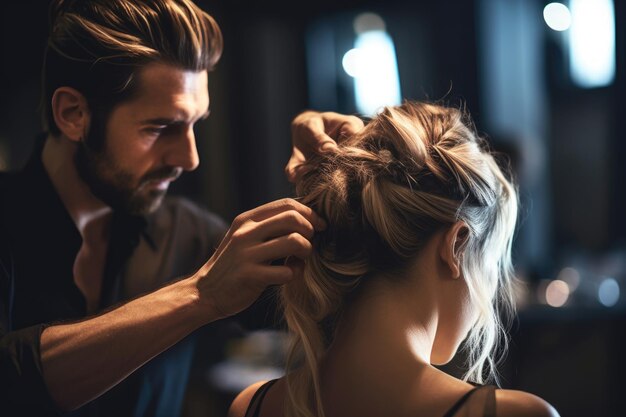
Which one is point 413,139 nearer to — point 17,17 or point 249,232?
point 249,232

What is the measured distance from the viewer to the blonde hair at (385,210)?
128 centimetres

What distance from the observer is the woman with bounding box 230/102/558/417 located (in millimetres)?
1258

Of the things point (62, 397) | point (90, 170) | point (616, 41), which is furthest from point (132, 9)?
point (616, 41)

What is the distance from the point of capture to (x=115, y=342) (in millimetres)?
1285

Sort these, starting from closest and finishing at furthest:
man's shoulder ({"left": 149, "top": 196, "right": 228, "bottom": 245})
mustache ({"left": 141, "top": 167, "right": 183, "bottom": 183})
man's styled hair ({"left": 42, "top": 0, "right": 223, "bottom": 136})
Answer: man's styled hair ({"left": 42, "top": 0, "right": 223, "bottom": 136}) < mustache ({"left": 141, "top": 167, "right": 183, "bottom": 183}) < man's shoulder ({"left": 149, "top": 196, "right": 228, "bottom": 245})

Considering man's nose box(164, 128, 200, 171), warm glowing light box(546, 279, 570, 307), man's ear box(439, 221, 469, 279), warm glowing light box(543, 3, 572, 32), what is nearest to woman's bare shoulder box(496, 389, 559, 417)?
man's ear box(439, 221, 469, 279)

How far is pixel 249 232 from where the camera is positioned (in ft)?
3.91

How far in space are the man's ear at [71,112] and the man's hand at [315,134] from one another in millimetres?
542

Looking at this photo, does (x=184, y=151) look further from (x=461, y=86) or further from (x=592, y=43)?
(x=592, y=43)

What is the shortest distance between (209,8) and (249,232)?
4353mm

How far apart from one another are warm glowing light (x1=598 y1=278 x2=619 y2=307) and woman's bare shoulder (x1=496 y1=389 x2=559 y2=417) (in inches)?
123

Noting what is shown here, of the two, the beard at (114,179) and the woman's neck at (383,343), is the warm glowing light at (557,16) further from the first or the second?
the woman's neck at (383,343)

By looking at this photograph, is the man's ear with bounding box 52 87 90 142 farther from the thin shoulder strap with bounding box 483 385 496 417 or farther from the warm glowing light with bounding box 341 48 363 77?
the warm glowing light with bounding box 341 48 363 77

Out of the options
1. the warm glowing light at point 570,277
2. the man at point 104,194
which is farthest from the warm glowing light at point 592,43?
the man at point 104,194
